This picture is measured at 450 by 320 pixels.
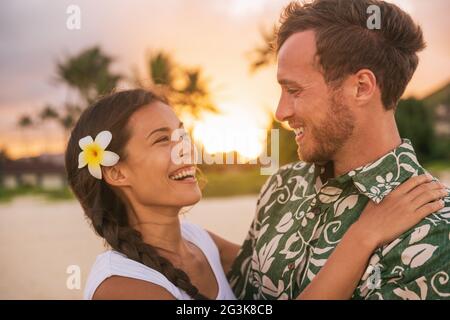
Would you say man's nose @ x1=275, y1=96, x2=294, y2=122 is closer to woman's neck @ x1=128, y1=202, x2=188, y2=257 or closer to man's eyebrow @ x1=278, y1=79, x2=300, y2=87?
man's eyebrow @ x1=278, y1=79, x2=300, y2=87

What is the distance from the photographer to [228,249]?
303 cm

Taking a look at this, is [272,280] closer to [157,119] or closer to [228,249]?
[228,249]

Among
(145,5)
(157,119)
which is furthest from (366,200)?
(145,5)

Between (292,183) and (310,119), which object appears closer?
(310,119)

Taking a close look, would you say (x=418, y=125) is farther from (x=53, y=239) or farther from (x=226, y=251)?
(x=226, y=251)

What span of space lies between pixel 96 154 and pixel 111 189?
244mm

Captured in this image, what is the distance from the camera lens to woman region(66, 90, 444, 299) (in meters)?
2.34

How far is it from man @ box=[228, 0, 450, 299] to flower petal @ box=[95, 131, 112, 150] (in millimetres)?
744

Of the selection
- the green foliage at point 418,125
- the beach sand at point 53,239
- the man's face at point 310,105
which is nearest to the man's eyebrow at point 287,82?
the man's face at point 310,105

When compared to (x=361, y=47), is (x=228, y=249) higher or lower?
lower

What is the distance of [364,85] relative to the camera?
2469mm

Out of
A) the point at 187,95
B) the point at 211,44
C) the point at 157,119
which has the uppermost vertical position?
the point at 157,119

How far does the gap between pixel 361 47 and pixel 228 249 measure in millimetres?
1217

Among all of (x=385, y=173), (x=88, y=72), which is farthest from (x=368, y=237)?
(x=88, y=72)
